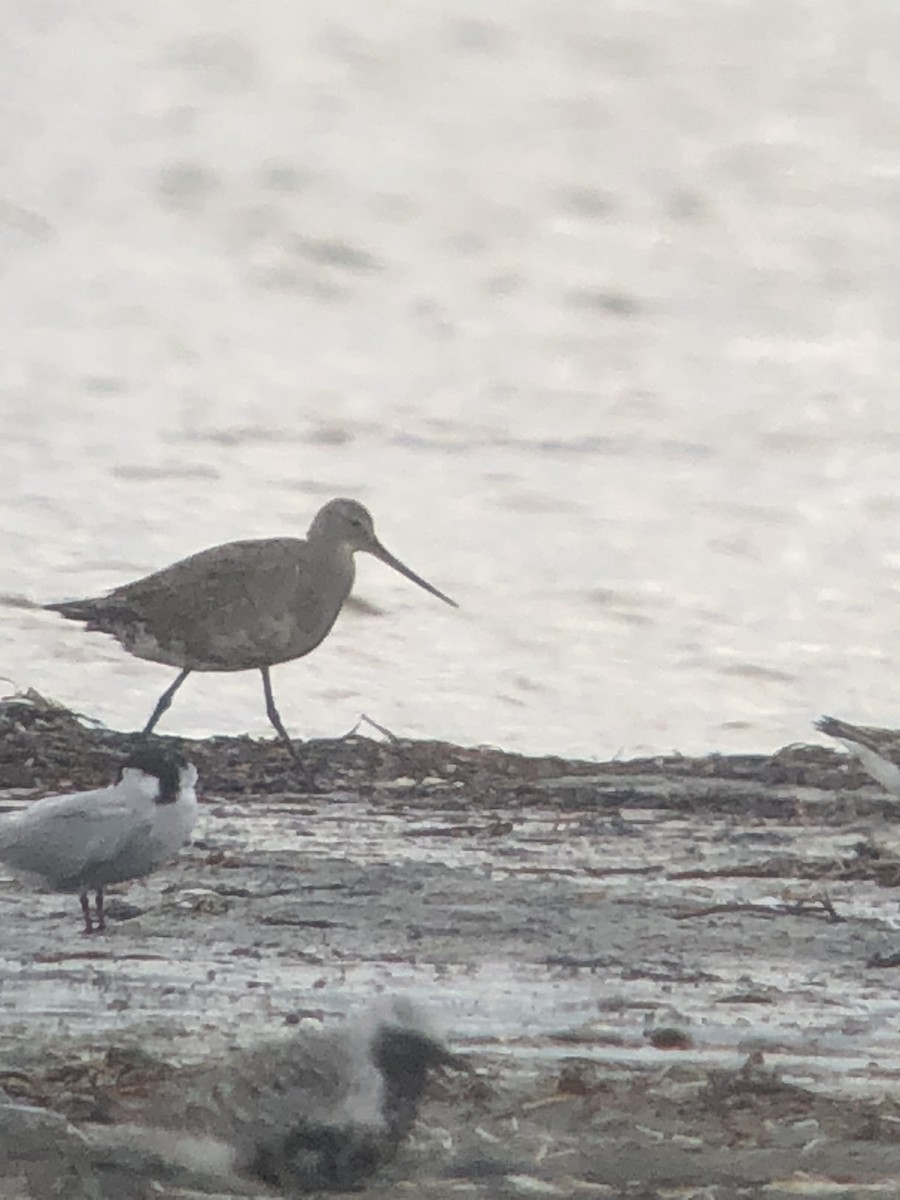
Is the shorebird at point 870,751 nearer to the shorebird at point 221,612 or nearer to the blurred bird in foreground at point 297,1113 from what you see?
the shorebird at point 221,612

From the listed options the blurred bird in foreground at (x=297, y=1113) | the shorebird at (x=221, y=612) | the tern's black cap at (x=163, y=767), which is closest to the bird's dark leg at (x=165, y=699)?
the shorebird at (x=221, y=612)

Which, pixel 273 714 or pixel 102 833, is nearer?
pixel 102 833

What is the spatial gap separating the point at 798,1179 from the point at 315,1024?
3.69ft

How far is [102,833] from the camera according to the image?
5527 mm

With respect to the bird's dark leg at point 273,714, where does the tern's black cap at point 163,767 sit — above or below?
below

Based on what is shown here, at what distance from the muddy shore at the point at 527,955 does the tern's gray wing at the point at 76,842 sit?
0.45 ft

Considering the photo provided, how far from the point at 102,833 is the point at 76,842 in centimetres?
7

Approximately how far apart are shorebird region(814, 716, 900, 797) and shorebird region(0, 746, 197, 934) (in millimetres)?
2222

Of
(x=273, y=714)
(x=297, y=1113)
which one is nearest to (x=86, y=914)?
(x=297, y=1113)

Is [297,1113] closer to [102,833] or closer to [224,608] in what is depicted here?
[102,833]

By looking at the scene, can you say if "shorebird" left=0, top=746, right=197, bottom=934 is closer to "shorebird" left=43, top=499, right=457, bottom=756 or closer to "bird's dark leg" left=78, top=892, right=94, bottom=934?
"bird's dark leg" left=78, top=892, right=94, bottom=934

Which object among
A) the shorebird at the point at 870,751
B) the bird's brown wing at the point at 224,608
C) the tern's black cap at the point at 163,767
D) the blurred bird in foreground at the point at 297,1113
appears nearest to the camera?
the blurred bird in foreground at the point at 297,1113

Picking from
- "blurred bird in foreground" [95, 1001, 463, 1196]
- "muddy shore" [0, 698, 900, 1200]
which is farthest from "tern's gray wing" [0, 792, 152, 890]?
"blurred bird in foreground" [95, 1001, 463, 1196]

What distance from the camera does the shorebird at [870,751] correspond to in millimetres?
6918
